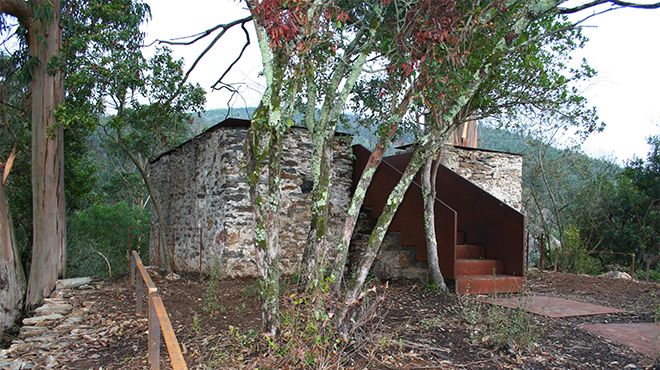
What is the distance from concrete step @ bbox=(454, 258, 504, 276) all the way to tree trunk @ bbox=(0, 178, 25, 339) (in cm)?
641

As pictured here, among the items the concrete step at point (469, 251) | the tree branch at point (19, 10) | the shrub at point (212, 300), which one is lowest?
the shrub at point (212, 300)

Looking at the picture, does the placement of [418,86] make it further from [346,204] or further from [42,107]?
[42,107]

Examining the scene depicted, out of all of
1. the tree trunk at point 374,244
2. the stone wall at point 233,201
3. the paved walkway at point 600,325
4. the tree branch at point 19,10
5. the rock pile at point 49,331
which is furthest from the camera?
the stone wall at point 233,201

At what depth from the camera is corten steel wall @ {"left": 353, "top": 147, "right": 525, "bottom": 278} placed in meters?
6.48

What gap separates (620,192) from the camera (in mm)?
13602

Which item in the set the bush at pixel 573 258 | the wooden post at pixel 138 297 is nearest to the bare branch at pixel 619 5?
the wooden post at pixel 138 297

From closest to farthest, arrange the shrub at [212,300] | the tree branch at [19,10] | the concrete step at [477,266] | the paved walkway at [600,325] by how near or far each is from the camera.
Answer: the paved walkway at [600,325], the shrub at [212,300], the concrete step at [477,266], the tree branch at [19,10]

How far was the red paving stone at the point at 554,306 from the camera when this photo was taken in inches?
209

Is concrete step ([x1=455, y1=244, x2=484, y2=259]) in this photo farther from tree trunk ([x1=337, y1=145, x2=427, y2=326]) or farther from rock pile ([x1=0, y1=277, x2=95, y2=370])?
rock pile ([x1=0, y1=277, x2=95, y2=370])

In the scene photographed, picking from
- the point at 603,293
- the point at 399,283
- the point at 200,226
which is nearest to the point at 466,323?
the point at 399,283

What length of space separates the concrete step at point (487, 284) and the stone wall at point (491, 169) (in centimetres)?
269

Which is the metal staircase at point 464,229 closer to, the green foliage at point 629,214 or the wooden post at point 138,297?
the wooden post at point 138,297

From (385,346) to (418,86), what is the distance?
229 centimetres

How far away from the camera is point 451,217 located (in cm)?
638
